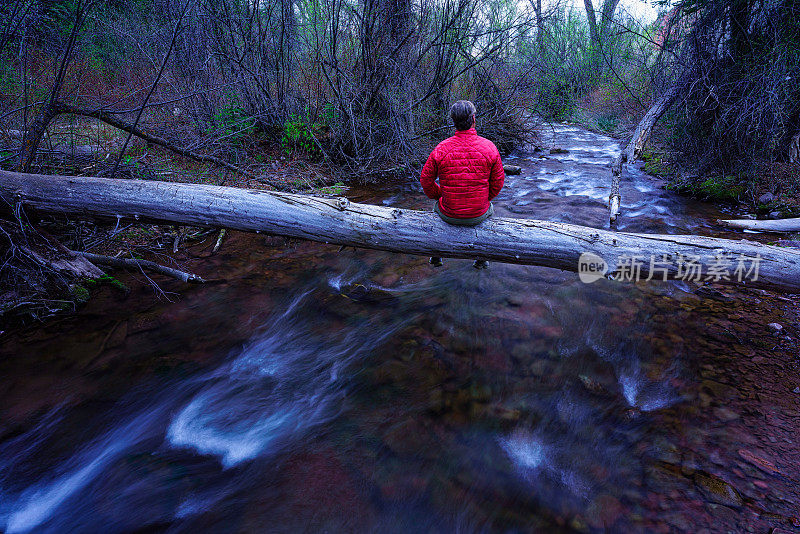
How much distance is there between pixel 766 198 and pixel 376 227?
6.84 meters

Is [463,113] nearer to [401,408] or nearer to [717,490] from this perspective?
[401,408]

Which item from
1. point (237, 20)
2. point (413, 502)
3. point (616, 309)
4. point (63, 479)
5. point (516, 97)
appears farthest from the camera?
point (516, 97)

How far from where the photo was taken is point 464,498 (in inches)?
112

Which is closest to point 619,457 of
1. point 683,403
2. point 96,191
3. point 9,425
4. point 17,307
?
point 683,403

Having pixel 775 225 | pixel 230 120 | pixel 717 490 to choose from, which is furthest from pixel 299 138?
pixel 717 490

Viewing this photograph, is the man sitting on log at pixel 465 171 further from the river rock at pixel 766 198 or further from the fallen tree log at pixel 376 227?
the river rock at pixel 766 198

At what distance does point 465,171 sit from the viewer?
374 centimetres

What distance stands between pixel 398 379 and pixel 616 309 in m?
2.84

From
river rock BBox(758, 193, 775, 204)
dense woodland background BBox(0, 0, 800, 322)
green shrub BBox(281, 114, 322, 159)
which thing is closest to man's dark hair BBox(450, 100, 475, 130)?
dense woodland background BBox(0, 0, 800, 322)

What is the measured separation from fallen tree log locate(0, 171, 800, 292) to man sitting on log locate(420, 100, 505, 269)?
159 millimetres

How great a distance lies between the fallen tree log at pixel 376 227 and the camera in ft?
12.0

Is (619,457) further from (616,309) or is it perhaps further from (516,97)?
(516,97)

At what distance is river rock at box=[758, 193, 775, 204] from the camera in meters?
6.39

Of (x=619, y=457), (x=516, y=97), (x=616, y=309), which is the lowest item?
(x=619, y=457)
